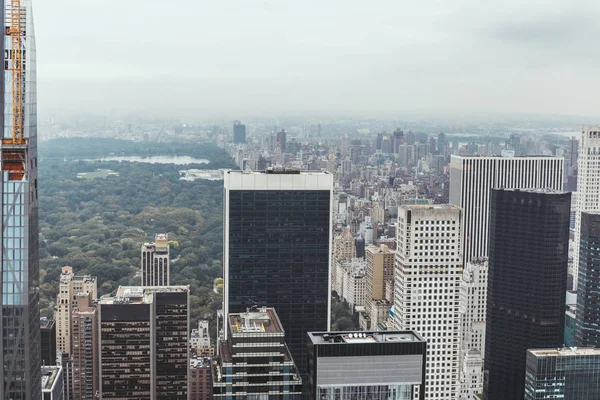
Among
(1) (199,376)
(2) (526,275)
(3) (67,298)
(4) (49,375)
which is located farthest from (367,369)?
(3) (67,298)

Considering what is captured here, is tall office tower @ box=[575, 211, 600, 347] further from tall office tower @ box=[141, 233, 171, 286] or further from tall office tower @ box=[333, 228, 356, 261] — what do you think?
tall office tower @ box=[141, 233, 171, 286]

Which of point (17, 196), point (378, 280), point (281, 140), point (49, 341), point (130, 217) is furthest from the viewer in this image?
point (130, 217)

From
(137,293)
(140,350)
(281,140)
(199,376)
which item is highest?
(281,140)

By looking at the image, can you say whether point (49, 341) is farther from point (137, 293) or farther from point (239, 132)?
point (239, 132)

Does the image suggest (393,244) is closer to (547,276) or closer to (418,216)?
(418,216)

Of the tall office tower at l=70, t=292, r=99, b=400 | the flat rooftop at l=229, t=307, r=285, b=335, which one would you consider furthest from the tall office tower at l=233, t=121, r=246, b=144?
the flat rooftop at l=229, t=307, r=285, b=335

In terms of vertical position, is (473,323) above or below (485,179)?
below
